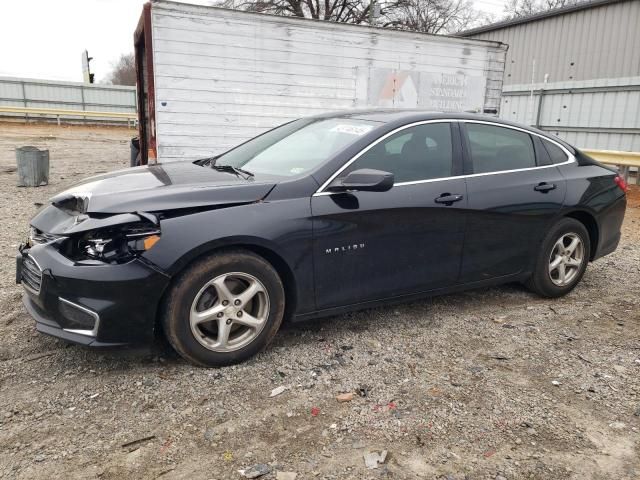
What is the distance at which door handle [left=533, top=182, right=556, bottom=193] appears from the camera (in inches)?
171

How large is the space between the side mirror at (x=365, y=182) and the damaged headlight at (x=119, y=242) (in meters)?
1.16

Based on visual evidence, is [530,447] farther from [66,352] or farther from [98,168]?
[98,168]

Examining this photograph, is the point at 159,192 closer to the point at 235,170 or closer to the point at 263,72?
the point at 235,170

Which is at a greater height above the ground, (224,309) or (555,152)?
(555,152)

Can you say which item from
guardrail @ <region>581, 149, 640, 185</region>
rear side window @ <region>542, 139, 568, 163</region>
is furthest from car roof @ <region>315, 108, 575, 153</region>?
guardrail @ <region>581, 149, 640, 185</region>

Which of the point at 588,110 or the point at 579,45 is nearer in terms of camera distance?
the point at 588,110

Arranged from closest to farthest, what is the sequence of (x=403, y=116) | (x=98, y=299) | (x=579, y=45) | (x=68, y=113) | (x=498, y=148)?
(x=98, y=299)
(x=403, y=116)
(x=498, y=148)
(x=579, y=45)
(x=68, y=113)

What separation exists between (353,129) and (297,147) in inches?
17.0

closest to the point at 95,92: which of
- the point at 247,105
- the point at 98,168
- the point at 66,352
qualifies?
the point at 98,168

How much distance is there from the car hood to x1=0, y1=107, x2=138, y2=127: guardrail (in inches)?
1105

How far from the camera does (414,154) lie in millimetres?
3838

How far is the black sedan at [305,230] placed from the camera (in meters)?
2.94

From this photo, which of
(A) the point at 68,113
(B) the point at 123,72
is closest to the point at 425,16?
(A) the point at 68,113

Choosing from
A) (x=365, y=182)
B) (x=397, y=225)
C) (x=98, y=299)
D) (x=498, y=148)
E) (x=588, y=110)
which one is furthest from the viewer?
(x=588, y=110)
